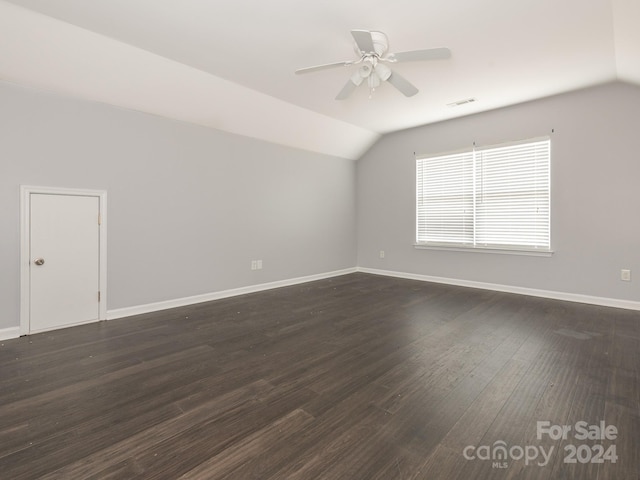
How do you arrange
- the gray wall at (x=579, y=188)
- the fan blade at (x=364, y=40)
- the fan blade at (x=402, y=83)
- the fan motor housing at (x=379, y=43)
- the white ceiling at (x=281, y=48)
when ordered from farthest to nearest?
1. the gray wall at (x=579, y=188)
2. the fan blade at (x=402, y=83)
3. the fan motor housing at (x=379, y=43)
4. the white ceiling at (x=281, y=48)
5. the fan blade at (x=364, y=40)

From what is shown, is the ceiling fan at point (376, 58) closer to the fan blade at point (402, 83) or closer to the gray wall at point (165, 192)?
the fan blade at point (402, 83)

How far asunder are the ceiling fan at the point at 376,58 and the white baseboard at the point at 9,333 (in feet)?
12.2

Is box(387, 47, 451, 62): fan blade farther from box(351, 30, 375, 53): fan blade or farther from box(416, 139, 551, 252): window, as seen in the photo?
box(416, 139, 551, 252): window

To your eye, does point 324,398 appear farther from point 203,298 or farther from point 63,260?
point 63,260

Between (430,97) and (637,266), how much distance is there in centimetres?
337

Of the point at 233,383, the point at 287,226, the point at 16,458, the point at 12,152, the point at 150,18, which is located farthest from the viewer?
the point at 287,226

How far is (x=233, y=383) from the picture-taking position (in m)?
2.21

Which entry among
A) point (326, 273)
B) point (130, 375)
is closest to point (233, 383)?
point (130, 375)

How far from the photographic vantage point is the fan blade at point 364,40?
235 cm

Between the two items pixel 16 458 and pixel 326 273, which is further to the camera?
pixel 326 273

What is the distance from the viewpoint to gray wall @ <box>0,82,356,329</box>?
10.2ft

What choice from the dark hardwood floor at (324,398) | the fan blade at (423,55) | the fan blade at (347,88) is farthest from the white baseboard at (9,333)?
the fan blade at (423,55)

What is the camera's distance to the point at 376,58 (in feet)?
9.37

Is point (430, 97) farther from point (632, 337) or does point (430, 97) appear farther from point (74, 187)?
point (74, 187)
